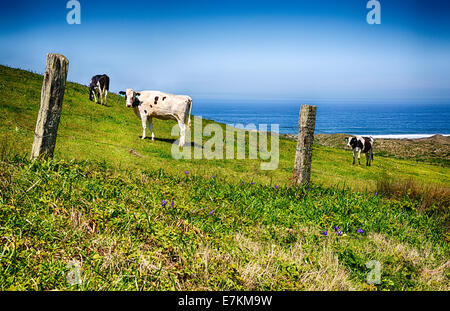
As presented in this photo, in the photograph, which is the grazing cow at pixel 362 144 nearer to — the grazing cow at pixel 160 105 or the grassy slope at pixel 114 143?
the grassy slope at pixel 114 143

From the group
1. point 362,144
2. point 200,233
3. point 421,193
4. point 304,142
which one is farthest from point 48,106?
point 362,144

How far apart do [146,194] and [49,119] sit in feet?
10.3

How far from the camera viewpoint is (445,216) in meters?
9.16

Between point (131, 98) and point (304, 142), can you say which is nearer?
point (304, 142)

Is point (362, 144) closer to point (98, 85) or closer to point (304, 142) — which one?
point (304, 142)

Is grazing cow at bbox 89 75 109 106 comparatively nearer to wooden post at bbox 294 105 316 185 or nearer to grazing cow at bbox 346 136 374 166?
wooden post at bbox 294 105 316 185

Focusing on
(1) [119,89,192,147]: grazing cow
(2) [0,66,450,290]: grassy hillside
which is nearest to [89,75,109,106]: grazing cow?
(1) [119,89,192,147]: grazing cow

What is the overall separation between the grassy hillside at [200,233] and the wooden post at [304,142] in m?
0.50

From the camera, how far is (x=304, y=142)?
1030cm

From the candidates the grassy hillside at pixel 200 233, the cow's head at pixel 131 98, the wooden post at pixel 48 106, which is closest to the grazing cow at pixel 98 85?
the cow's head at pixel 131 98

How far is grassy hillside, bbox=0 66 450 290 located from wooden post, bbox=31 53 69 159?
53cm

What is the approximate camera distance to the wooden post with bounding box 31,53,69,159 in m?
7.96

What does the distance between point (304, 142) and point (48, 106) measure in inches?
291

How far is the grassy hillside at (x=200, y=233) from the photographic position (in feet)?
15.4
